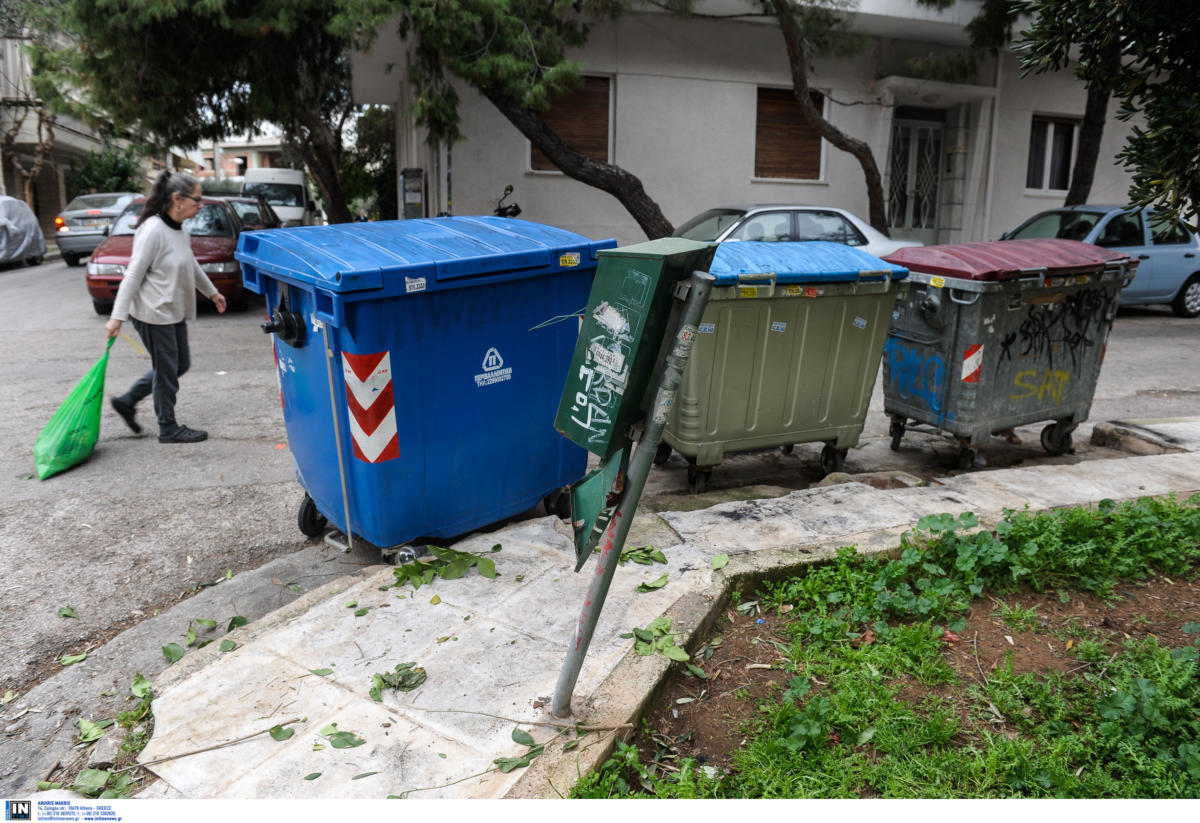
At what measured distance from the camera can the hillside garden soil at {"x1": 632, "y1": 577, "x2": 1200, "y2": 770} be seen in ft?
9.39

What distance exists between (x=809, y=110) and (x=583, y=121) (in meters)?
3.42

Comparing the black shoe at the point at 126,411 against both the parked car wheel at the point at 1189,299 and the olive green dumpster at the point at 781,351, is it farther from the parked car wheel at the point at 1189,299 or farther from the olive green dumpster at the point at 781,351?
the parked car wheel at the point at 1189,299

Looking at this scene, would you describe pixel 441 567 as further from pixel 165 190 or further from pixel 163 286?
pixel 165 190

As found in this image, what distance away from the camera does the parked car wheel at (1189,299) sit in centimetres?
1333

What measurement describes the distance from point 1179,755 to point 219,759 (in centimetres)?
278

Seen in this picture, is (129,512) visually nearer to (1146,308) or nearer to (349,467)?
(349,467)

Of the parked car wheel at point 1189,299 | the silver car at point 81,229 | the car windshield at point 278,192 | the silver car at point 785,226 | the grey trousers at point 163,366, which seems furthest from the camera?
the car windshield at point 278,192

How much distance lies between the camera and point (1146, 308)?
1465 centimetres

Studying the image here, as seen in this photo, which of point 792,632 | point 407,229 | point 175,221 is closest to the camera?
point 792,632

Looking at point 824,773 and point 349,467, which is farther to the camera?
point 349,467

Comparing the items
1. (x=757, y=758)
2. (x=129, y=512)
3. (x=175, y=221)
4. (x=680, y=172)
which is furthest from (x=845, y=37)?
(x=757, y=758)

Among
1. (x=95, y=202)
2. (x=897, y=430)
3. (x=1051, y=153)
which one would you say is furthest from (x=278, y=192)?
(x=897, y=430)

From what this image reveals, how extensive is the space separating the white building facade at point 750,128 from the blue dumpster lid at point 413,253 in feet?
28.4

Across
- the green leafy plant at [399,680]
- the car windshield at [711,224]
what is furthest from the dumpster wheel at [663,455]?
the car windshield at [711,224]
